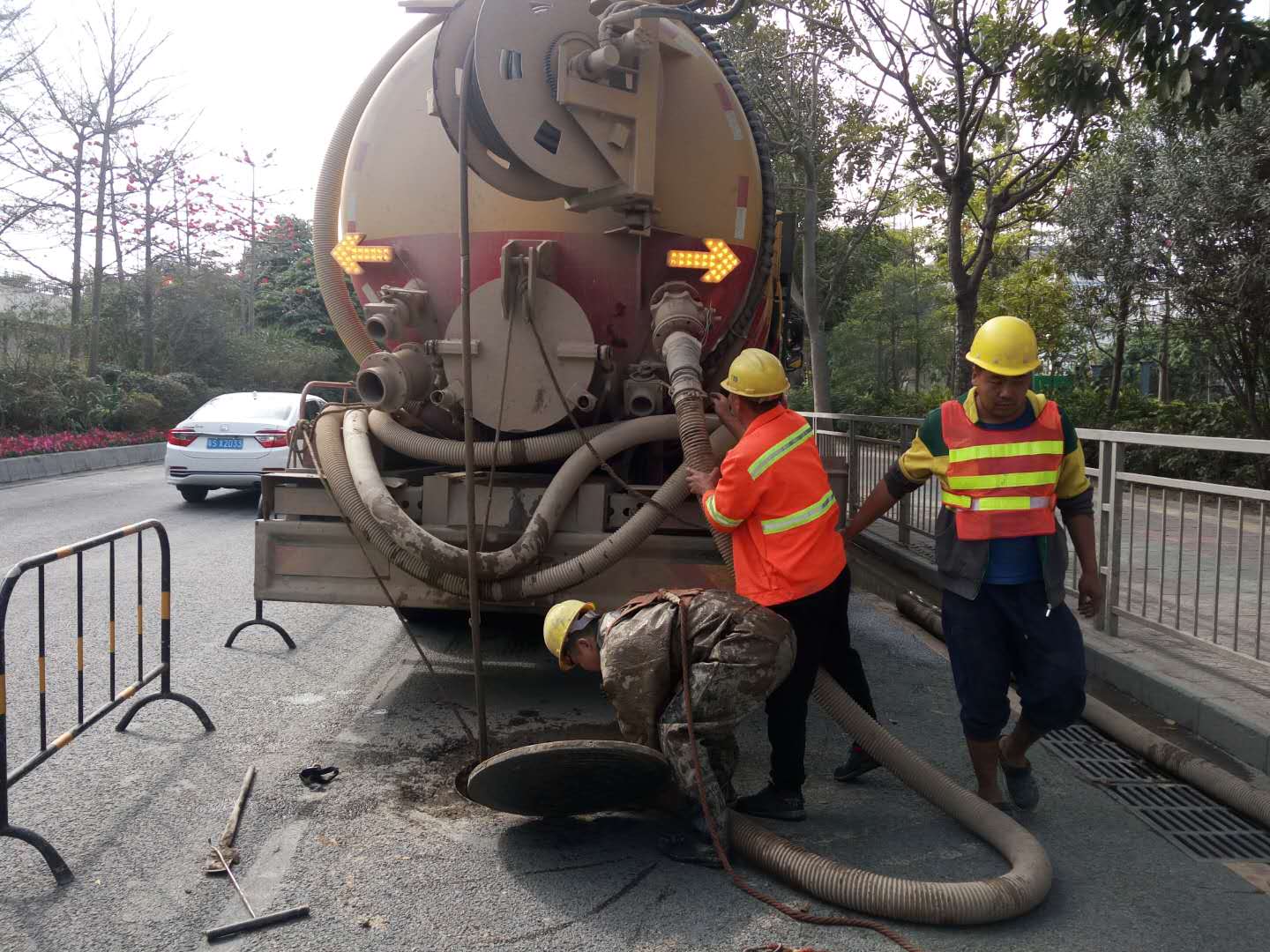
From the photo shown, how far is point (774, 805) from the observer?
12.0 ft

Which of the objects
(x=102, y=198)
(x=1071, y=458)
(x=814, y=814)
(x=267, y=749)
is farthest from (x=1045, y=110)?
(x=102, y=198)

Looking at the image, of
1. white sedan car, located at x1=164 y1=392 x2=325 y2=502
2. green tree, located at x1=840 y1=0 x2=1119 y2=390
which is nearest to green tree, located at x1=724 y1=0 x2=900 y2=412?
green tree, located at x1=840 y1=0 x2=1119 y2=390

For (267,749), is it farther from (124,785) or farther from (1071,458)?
(1071,458)

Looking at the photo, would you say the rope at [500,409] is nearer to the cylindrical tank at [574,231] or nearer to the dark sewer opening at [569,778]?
the cylindrical tank at [574,231]

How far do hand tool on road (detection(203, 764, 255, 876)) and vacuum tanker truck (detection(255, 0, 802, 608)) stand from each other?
121 centimetres

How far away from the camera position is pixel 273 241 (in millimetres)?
27703

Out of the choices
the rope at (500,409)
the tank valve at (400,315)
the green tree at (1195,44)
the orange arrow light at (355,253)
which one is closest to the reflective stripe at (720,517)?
the rope at (500,409)

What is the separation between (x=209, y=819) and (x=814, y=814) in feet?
6.79

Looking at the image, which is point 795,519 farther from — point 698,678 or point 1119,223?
point 1119,223

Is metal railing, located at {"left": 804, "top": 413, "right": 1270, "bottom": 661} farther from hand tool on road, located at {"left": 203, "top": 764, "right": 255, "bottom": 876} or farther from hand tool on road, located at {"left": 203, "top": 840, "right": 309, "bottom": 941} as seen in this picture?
hand tool on road, located at {"left": 203, "top": 840, "right": 309, "bottom": 941}

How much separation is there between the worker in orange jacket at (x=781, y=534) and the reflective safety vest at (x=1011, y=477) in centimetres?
48

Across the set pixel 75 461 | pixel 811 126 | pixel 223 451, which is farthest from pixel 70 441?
pixel 811 126

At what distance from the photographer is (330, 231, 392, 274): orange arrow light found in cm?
504

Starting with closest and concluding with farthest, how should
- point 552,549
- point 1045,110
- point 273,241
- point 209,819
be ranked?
point 209,819 < point 552,549 < point 1045,110 < point 273,241
